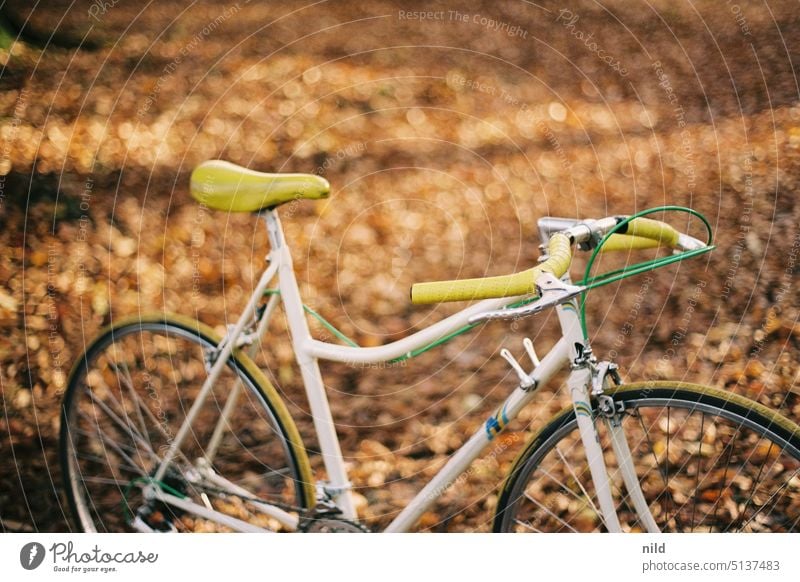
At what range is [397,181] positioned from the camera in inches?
102

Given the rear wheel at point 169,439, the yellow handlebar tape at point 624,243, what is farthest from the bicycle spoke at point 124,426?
the yellow handlebar tape at point 624,243

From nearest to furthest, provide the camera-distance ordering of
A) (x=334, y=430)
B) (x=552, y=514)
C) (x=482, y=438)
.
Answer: (x=482, y=438) < (x=334, y=430) < (x=552, y=514)

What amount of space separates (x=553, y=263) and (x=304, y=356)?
611 millimetres

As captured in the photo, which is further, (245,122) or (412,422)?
(245,122)

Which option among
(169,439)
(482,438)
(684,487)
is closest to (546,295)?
(482,438)

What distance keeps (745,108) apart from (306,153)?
1456 mm

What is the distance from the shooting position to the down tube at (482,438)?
1257mm

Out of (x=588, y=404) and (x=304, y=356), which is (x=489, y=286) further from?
(x=304, y=356)

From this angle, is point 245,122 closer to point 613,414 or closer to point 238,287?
point 238,287

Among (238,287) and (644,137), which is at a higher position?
(644,137)
